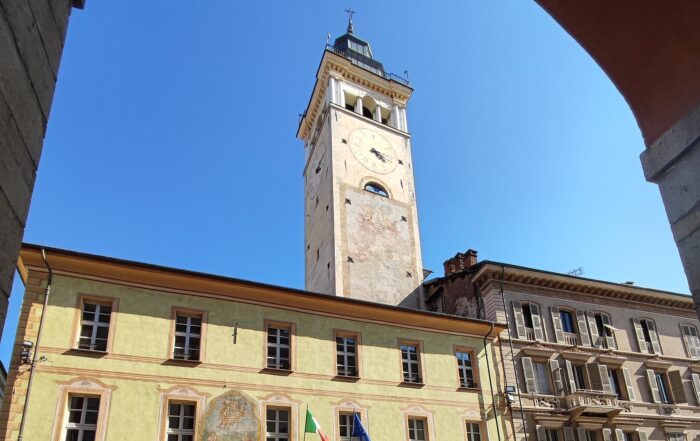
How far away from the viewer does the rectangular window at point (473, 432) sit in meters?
23.0

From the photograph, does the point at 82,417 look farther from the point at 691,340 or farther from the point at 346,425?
the point at 691,340

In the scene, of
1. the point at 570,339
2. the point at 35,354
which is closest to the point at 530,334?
the point at 570,339

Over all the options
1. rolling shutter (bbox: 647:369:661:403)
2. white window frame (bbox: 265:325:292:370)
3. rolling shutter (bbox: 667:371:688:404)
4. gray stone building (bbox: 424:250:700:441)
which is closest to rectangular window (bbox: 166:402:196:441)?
white window frame (bbox: 265:325:292:370)

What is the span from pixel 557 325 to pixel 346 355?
11309 mm

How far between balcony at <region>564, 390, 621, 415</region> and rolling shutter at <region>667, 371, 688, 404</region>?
465cm

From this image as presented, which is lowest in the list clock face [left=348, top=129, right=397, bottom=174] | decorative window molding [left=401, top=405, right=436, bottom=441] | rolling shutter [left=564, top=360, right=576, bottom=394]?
decorative window molding [left=401, top=405, right=436, bottom=441]

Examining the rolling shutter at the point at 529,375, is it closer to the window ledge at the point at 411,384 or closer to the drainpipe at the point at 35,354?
the window ledge at the point at 411,384

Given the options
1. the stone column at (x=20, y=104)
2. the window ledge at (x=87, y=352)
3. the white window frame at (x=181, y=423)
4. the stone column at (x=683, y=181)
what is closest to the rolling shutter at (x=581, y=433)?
the white window frame at (x=181, y=423)

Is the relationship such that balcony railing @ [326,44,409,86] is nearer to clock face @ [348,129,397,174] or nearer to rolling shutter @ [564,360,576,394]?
clock face @ [348,129,397,174]

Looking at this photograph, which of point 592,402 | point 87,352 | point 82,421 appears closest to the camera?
point 82,421

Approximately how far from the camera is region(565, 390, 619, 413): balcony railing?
82.8ft

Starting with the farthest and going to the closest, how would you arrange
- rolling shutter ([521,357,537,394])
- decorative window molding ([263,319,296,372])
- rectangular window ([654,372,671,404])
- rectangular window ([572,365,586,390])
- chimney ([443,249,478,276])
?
chimney ([443,249,478,276]) → rectangular window ([654,372,671,404]) → rectangular window ([572,365,586,390]) → rolling shutter ([521,357,537,394]) → decorative window molding ([263,319,296,372])

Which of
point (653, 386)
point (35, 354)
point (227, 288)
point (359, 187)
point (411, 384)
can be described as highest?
point (359, 187)

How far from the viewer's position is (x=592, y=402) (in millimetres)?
25688
